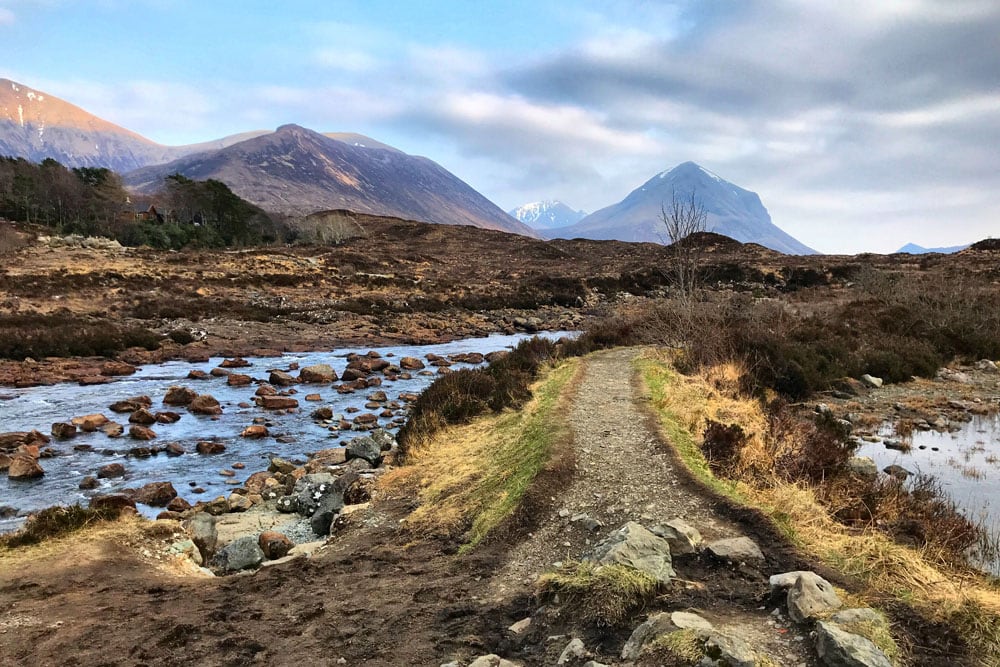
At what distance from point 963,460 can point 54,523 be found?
16610mm

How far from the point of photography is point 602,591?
199 inches

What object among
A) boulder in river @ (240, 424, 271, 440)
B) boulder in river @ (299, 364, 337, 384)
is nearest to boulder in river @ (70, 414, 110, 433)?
boulder in river @ (240, 424, 271, 440)

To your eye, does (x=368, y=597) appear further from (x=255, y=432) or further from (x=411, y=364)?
(x=411, y=364)

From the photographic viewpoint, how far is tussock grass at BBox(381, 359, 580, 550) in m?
7.86

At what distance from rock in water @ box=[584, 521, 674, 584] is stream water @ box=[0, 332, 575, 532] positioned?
8884 millimetres

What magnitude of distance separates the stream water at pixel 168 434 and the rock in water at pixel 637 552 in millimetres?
8884

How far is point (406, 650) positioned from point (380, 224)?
11578cm

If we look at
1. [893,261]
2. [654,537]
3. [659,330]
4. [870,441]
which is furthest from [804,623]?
[893,261]

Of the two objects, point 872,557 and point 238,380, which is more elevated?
point 872,557

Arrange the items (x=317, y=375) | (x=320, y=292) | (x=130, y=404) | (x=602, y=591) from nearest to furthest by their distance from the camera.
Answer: (x=602, y=591)
(x=130, y=404)
(x=317, y=375)
(x=320, y=292)

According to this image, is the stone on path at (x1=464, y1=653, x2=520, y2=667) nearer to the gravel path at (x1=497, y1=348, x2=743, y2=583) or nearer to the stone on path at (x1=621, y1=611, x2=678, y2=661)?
the stone on path at (x1=621, y1=611, x2=678, y2=661)

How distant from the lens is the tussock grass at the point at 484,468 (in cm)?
786

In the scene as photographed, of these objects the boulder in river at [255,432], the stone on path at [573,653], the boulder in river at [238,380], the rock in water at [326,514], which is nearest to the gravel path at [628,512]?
the stone on path at [573,653]

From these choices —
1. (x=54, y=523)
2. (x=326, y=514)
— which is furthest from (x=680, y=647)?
(x=54, y=523)
